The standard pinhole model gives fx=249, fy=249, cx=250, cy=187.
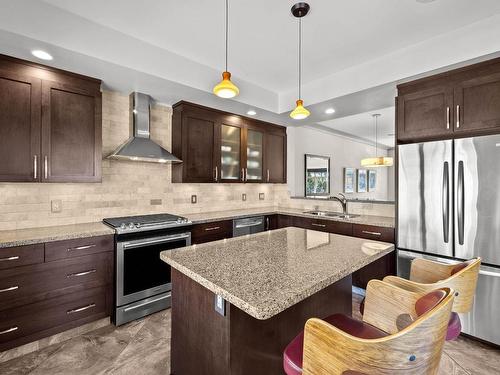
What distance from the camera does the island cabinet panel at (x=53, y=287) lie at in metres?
1.97

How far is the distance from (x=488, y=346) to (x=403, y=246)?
100 centimetres

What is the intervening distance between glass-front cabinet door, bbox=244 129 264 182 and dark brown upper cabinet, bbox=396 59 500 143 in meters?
2.11

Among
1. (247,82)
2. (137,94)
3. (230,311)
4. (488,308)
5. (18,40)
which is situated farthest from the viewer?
(247,82)

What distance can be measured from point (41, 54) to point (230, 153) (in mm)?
2340

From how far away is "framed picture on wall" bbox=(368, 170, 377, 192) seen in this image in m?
7.54

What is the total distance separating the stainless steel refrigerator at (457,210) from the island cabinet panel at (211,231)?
2.05m

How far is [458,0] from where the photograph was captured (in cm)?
197

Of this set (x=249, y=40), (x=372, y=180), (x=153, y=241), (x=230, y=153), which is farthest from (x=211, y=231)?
(x=372, y=180)

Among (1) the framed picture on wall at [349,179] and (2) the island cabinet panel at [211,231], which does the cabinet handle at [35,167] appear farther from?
(1) the framed picture on wall at [349,179]

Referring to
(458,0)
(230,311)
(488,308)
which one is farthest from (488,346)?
(458,0)

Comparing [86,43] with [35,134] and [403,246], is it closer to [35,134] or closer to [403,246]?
[35,134]

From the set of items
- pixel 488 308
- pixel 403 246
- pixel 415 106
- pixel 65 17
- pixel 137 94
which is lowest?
pixel 488 308

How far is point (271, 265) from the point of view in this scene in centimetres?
133

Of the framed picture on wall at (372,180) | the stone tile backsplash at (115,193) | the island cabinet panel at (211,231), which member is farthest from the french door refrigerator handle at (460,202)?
the framed picture on wall at (372,180)
